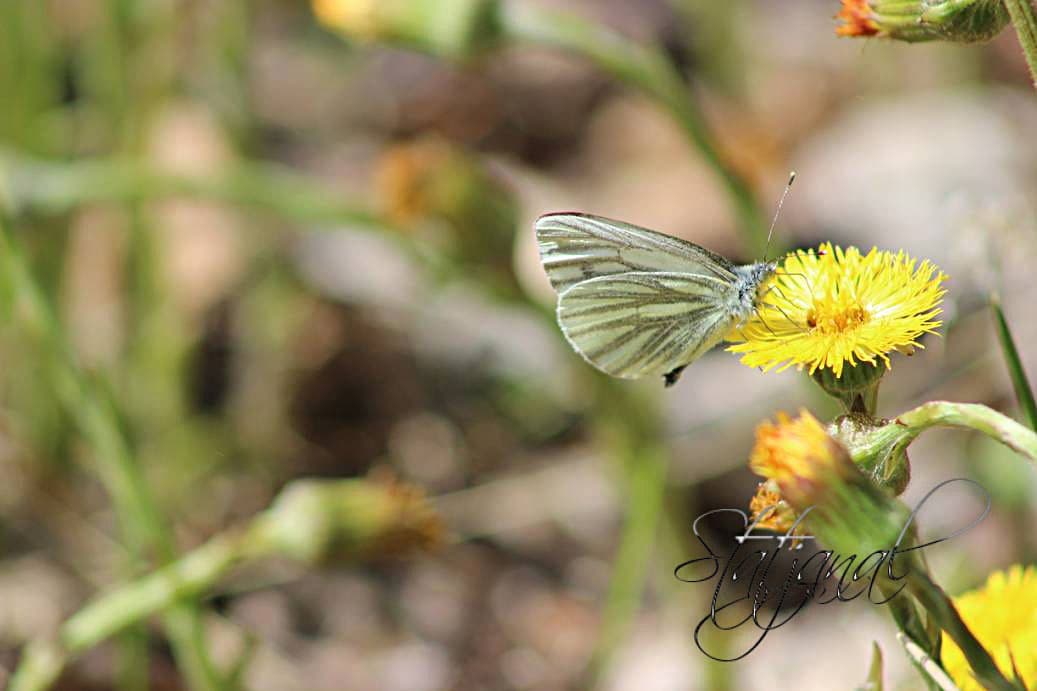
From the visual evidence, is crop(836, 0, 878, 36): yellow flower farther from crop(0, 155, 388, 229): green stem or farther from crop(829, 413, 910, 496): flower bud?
crop(0, 155, 388, 229): green stem

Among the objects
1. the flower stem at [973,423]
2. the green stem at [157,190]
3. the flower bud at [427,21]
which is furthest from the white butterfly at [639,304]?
the green stem at [157,190]

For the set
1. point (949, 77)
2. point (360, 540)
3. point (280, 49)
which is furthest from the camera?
point (280, 49)

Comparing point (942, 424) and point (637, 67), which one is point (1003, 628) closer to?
point (942, 424)

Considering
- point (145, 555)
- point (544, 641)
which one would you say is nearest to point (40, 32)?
point (145, 555)

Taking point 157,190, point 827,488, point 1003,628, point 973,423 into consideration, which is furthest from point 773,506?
point 157,190

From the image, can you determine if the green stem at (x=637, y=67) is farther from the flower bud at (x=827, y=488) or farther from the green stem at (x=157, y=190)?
the flower bud at (x=827, y=488)

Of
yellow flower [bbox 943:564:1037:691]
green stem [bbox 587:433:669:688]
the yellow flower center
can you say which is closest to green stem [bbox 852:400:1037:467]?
the yellow flower center

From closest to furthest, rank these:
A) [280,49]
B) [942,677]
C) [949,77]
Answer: [942,677], [949,77], [280,49]

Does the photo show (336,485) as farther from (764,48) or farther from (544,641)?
(764,48)
